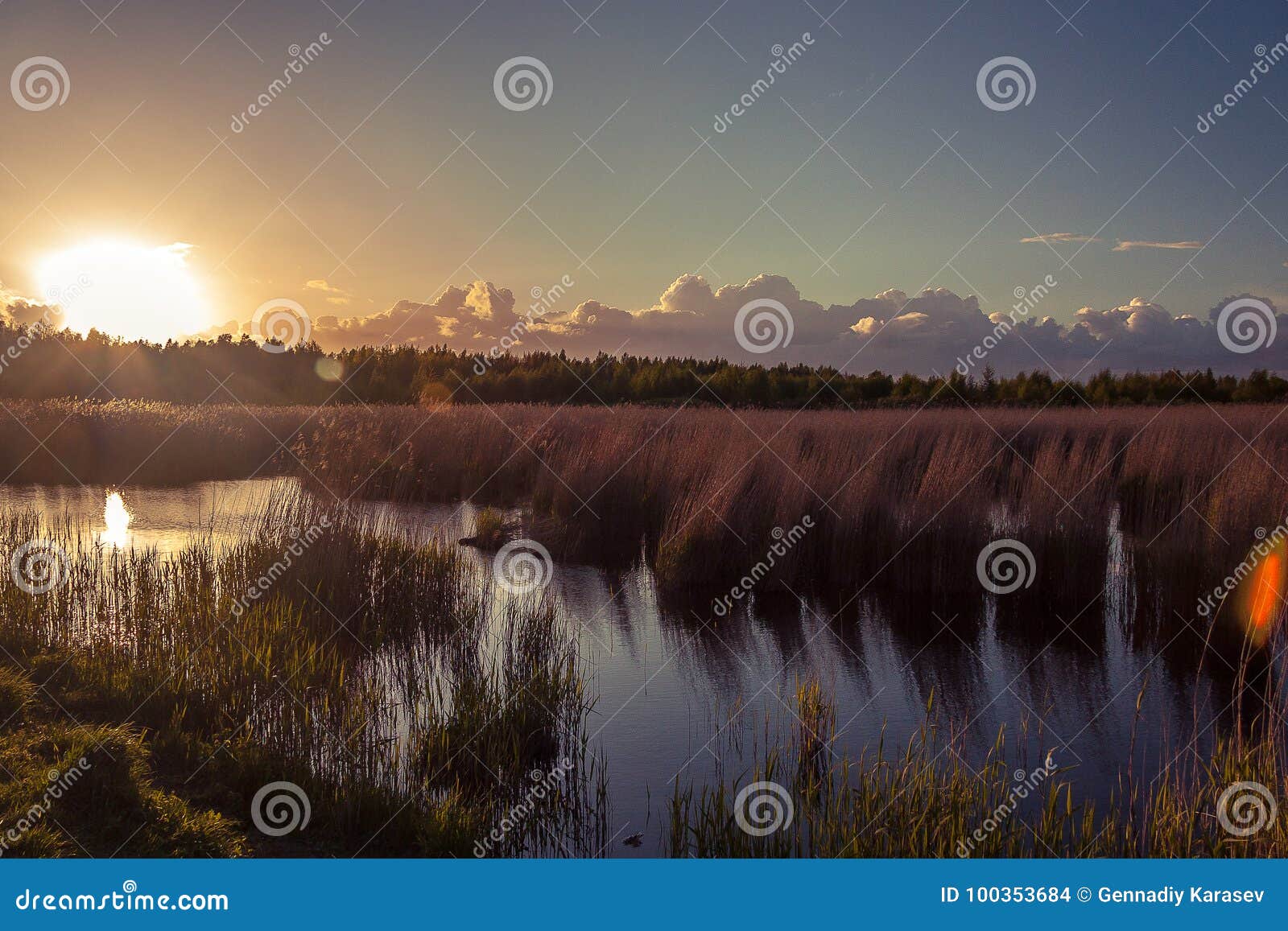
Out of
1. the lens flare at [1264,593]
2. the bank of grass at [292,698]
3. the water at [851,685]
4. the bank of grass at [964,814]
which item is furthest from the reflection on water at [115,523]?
the lens flare at [1264,593]

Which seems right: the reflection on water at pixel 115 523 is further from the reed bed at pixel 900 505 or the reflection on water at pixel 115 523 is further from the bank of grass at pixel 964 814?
the bank of grass at pixel 964 814

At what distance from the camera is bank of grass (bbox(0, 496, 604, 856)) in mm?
4219

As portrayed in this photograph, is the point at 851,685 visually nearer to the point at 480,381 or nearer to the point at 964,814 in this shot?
the point at 964,814

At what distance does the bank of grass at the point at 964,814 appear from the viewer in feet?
12.9

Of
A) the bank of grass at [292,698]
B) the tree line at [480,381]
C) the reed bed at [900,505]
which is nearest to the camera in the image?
the bank of grass at [292,698]

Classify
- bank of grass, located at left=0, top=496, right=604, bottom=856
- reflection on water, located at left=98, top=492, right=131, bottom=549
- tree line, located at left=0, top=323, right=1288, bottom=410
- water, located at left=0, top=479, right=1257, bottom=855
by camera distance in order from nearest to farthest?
bank of grass, located at left=0, top=496, right=604, bottom=856
water, located at left=0, top=479, right=1257, bottom=855
reflection on water, located at left=98, top=492, right=131, bottom=549
tree line, located at left=0, top=323, right=1288, bottom=410

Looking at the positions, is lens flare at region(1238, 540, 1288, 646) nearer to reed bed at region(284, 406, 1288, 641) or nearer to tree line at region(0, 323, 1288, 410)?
reed bed at region(284, 406, 1288, 641)

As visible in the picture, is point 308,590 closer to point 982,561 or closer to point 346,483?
point 346,483

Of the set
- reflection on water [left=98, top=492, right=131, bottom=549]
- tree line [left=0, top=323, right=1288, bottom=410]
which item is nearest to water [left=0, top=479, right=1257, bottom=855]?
reflection on water [left=98, top=492, right=131, bottom=549]

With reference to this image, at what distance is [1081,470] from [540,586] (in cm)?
695

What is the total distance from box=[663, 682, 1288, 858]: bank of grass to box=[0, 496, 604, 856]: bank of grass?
85cm

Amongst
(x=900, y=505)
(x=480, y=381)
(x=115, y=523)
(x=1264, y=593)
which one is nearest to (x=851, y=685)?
(x=900, y=505)

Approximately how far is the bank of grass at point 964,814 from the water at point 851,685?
0.23 metres

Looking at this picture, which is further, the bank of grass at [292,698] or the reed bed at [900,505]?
the reed bed at [900,505]
